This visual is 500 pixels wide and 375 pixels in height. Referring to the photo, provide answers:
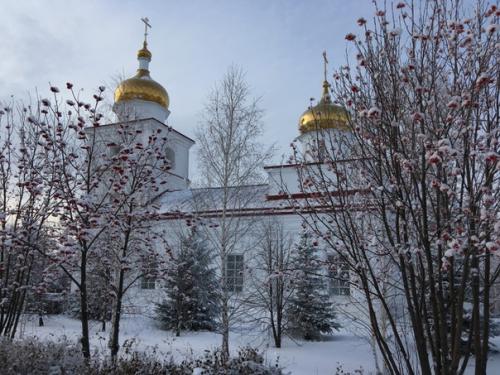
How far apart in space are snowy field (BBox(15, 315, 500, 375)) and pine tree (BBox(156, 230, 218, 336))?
450 mm

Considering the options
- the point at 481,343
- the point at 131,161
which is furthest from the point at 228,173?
the point at 481,343

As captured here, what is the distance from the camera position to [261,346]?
39.0ft

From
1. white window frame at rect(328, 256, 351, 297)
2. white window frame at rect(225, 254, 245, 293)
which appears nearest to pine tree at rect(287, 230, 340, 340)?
white window frame at rect(328, 256, 351, 297)

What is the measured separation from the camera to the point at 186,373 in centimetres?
579

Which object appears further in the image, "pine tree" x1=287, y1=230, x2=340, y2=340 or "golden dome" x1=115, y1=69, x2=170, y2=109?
"golden dome" x1=115, y1=69, x2=170, y2=109

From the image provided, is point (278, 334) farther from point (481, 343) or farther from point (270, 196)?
point (481, 343)

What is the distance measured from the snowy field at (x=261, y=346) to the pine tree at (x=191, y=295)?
1.48ft

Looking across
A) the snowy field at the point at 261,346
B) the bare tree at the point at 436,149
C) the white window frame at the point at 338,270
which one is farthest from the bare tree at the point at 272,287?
the bare tree at the point at 436,149

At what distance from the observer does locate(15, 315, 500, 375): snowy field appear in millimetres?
9018

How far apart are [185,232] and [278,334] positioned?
6109mm

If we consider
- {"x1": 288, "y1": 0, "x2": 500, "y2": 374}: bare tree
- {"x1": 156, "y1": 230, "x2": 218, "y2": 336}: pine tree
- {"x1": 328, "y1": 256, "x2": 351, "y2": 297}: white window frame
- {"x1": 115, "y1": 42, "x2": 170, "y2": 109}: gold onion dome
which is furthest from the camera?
{"x1": 115, "y1": 42, "x2": 170, "y2": 109}: gold onion dome

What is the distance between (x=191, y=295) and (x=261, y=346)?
3.58 m

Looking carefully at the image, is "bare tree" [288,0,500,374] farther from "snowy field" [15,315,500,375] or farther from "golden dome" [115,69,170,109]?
"golden dome" [115,69,170,109]

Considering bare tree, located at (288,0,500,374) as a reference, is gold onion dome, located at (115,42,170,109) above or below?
above
